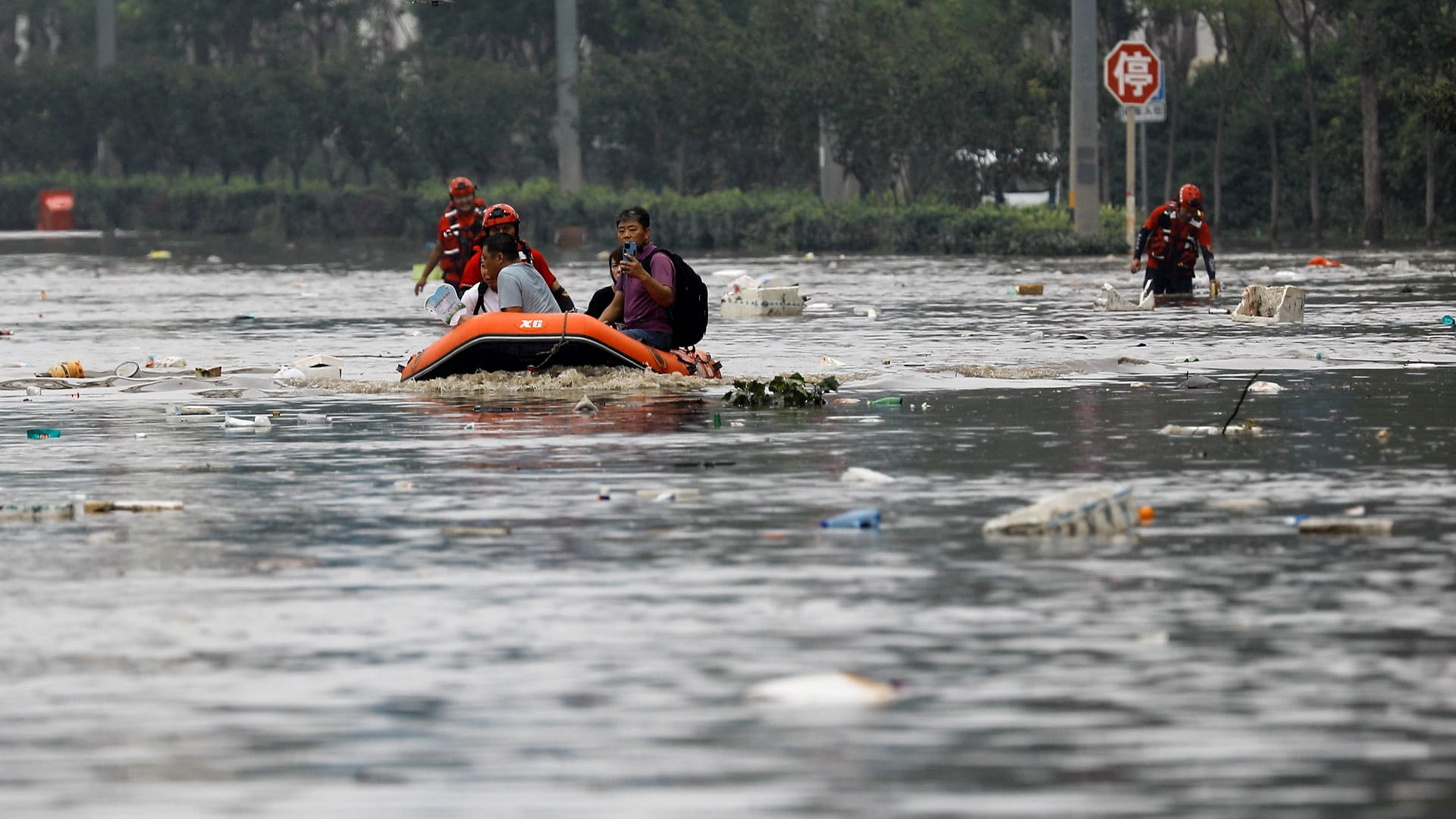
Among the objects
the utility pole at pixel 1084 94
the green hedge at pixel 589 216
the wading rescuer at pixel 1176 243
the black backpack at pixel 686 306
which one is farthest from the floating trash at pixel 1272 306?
the green hedge at pixel 589 216

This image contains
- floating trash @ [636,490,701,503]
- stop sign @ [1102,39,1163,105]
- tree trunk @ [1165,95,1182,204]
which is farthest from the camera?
tree trunk @ [1165,95,1182,204]

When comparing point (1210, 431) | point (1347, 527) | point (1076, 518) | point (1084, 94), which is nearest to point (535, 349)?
point (1210, 431)

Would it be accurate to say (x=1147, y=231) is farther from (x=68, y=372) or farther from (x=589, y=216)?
(x=589, y=216)

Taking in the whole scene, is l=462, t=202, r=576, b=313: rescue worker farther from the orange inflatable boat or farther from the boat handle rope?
the boat handle rope

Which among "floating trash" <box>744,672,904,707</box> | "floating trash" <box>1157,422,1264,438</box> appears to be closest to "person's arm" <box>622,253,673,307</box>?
"floating trash" <box>1157,422,1264,438</box>

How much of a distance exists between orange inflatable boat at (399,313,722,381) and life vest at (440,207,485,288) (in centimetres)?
538

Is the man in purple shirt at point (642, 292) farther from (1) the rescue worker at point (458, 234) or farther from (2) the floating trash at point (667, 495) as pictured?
(2) the floating trash at point (667, 495)

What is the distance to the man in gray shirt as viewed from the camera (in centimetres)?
1970

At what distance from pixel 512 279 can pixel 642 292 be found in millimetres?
881

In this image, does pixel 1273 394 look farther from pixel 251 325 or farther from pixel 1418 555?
pixel 251 325

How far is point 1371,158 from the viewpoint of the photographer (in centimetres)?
4603

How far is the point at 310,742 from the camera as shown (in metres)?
7.37

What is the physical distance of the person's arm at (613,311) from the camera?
2005cm

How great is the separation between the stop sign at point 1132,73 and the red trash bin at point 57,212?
36381mm
